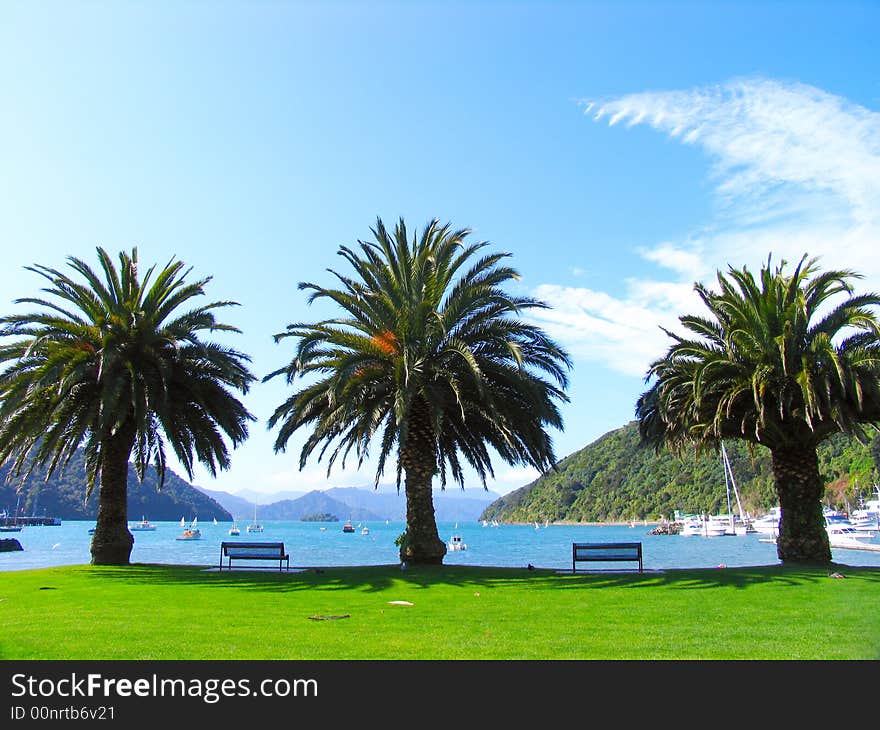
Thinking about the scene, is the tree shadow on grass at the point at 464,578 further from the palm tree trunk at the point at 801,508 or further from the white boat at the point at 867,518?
the white boat at the point at 867,518

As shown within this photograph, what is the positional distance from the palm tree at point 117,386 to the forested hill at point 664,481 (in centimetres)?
9747

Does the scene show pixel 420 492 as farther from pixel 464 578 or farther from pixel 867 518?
pixel 867 518

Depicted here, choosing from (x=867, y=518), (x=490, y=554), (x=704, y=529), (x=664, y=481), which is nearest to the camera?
(x=490, y=554)

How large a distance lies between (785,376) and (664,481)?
141 meters

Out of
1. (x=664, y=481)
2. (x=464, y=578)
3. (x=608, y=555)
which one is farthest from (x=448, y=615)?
(x=664, y=481)

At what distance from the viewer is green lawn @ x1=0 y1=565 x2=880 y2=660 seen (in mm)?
9031

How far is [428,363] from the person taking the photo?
850 inches

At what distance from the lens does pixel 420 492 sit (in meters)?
22.1

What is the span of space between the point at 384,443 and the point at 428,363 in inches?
159

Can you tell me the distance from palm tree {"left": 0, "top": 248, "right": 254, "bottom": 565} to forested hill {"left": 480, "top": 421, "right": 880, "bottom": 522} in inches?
3838

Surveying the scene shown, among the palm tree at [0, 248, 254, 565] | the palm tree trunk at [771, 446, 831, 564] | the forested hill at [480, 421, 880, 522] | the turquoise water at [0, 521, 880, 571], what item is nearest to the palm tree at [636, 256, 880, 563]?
the palm tree trunk at [771, 446, 831, 564]

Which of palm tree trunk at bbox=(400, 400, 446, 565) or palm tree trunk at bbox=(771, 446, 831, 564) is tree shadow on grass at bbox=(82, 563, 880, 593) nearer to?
palm tree trunk at bbox=(400, 400, 446, 565)
